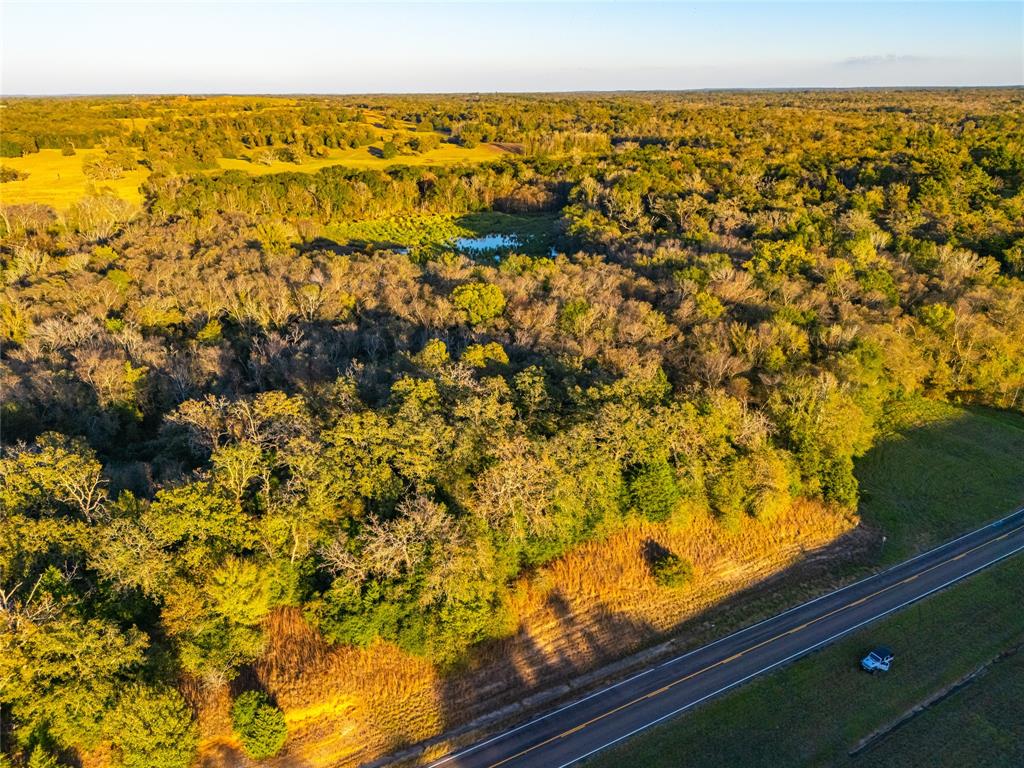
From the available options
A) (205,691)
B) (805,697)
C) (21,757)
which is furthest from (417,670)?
(805,697)

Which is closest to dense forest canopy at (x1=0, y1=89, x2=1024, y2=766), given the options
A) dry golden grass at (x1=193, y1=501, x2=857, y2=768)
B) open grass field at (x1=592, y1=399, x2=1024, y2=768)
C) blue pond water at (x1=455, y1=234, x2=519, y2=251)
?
dry golden grass at (x1=193, y1=501, x2=857, y2=768)

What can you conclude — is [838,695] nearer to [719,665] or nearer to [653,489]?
[719,665]

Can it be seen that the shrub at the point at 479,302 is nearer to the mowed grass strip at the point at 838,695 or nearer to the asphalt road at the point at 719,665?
the asphalt road at the point at 719,665

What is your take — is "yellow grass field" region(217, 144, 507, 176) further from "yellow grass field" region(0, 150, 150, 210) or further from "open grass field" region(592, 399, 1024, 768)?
"open grass field" region(592, 399, 1024, 768)

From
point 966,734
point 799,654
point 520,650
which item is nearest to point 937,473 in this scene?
point 799,654

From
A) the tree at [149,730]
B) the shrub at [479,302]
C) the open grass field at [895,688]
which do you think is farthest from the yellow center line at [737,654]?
the shrub at [479,302]

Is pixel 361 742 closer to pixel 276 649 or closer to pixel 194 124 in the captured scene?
pixel 276 649
